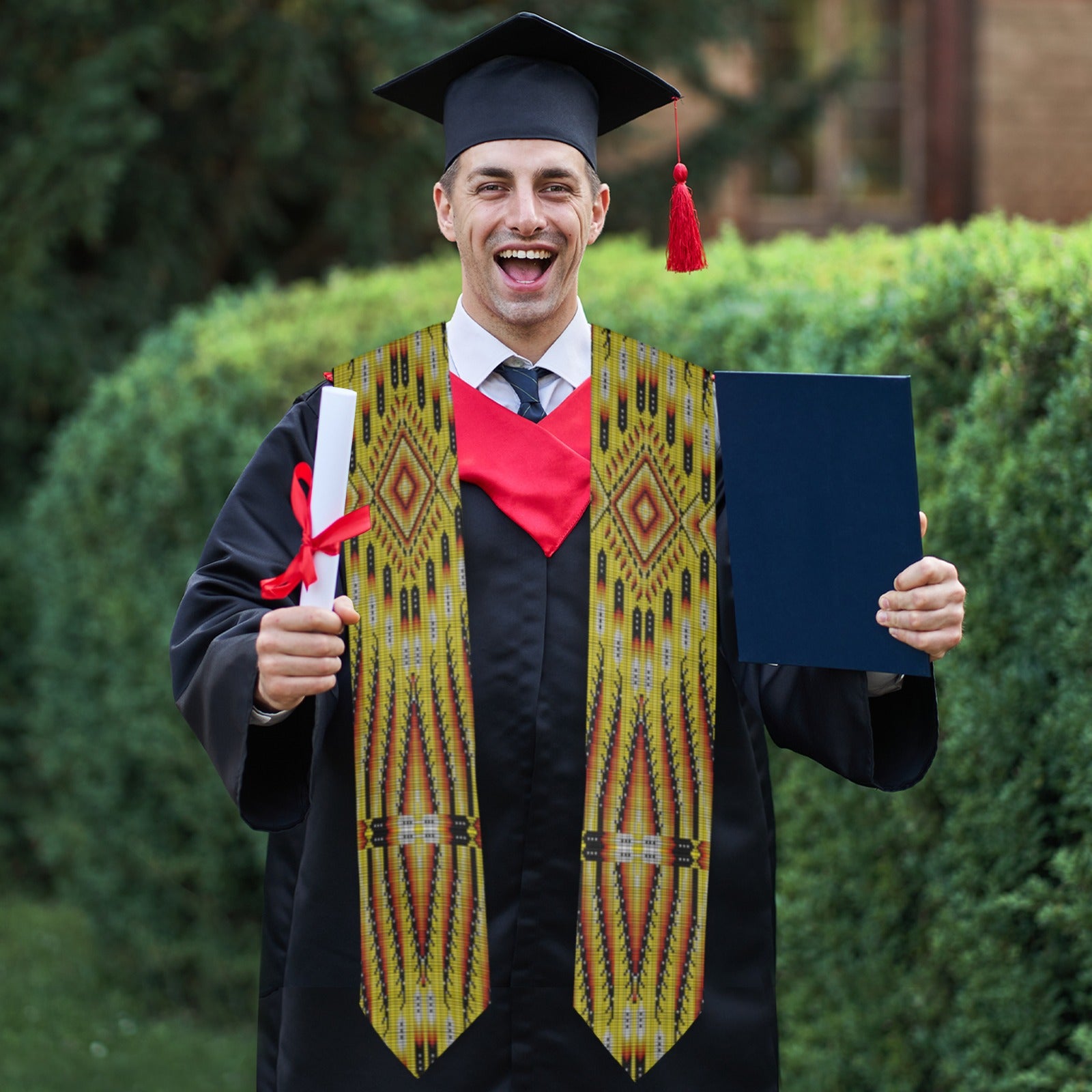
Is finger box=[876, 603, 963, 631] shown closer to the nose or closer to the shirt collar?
the shirt collar

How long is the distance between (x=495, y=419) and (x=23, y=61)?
246 inches

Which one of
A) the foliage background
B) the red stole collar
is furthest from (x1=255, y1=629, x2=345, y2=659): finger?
the foliage background

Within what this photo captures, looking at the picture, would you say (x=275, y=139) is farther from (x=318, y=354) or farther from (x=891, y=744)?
(x=891, y=744)

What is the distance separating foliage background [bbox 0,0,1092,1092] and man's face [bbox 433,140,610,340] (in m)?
1.20

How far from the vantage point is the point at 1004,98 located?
11430mm

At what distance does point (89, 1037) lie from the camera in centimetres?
572

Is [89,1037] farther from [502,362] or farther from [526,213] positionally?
[526,213]

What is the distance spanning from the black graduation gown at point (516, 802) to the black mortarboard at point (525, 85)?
57 centimetres

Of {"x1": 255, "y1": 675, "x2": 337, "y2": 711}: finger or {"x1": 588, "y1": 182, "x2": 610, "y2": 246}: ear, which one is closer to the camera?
{"x1": 255, "y1": 675, "x2": 337, "y2": 711}: finger

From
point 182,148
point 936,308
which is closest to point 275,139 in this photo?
point 182,148

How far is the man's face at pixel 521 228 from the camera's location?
2373 millimetres

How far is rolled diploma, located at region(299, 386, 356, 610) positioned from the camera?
1.94 meters

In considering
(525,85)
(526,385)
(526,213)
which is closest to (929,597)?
(526,385)

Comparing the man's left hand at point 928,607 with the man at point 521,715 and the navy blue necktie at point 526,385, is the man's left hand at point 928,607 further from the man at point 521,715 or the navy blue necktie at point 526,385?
the navy blue necktie at point 526,385
